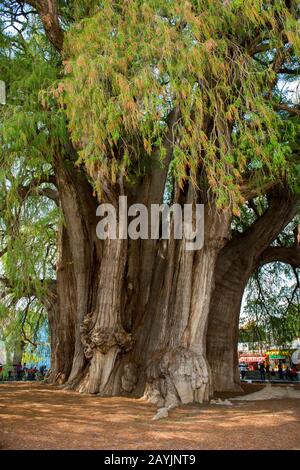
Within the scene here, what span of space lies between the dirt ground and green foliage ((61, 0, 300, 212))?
265 cm

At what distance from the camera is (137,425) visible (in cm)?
575

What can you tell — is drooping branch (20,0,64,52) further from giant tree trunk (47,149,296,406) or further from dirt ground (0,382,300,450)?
dirt ground (0,382,300,450)

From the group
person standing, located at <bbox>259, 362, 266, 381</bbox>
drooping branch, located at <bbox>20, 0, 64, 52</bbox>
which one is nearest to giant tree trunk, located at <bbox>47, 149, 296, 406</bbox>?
drooping branch, located at <bbox>20, 0, 64, 52</bbox>

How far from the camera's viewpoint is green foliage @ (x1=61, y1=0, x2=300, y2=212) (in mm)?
6539

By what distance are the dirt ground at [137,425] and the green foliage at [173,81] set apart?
8.68 feet

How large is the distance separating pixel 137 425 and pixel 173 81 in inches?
160

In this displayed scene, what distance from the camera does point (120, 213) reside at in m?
8.56

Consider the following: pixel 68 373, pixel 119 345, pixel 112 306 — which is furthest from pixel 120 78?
pixel 68 373

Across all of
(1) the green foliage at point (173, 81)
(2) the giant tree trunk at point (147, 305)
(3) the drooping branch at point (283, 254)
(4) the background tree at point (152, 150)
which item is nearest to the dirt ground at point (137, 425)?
(2) the giant tree trunk at point (147, 305)

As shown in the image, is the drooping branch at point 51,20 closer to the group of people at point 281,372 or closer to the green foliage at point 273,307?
the green foliage at point 273,307

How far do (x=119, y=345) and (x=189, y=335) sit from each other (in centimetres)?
124

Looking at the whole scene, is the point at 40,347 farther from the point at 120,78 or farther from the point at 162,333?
the point at 120,78

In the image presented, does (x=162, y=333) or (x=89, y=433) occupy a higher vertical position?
(x=162, y=333)

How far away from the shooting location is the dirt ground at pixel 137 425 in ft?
15.9
